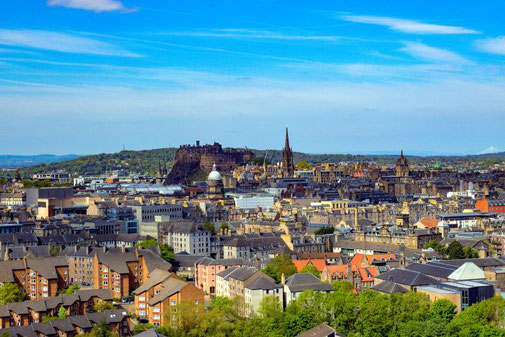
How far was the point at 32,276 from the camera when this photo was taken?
274ft

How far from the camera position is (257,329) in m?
65.8

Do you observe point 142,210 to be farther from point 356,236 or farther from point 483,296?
point 483,296

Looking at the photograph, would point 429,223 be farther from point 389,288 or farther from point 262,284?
point 262,284

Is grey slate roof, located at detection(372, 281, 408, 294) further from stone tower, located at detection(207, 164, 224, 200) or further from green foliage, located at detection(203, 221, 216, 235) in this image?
stone tower, located at detection(207, 164, 224, 200)

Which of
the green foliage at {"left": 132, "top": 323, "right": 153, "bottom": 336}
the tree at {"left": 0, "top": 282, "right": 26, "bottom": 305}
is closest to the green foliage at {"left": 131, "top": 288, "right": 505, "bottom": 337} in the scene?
the green foliage at {"left": 132, "top": 323, "right": 153, "bottom": 336}

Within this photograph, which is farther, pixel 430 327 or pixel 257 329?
pixel 257 329

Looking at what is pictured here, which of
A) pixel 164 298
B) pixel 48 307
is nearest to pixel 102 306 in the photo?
pixel 48 307

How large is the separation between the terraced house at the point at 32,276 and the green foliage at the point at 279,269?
2149cm

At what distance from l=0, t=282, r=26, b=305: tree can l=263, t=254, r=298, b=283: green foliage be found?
23735 mm

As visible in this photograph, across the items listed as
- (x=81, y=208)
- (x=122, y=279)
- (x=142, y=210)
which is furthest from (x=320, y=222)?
(x=122, y=279)

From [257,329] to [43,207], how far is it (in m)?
78.7

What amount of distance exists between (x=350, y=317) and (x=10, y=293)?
3231 centimetres

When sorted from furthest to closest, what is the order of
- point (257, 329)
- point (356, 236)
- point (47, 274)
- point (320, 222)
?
1. point (320, 222)
2. point (356, 236)
3. point (47, 274)
4. point (257, 329)

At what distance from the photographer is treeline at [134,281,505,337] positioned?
64.4 m
